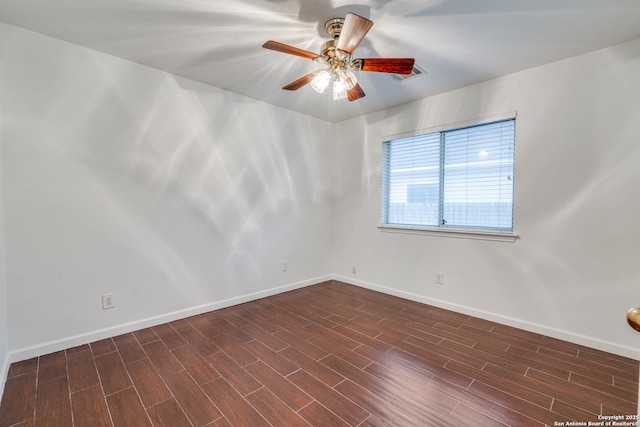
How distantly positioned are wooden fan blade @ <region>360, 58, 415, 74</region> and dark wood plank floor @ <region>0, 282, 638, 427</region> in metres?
2.05

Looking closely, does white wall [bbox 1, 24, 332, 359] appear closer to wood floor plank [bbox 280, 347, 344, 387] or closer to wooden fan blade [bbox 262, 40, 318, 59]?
wood floor plank [bbox 280, 347, 344, 387]

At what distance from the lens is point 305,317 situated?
116 inches

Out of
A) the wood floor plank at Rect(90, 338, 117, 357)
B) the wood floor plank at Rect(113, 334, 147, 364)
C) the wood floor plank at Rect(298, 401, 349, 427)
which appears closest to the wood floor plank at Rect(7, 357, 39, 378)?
the wood floor plank at Rect(90, 338, 117, 357)

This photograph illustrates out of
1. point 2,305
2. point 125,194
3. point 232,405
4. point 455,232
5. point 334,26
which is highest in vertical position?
point 334,26

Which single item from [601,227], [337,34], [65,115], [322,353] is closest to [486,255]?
[601,227]

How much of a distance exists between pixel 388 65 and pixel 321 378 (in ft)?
6.93

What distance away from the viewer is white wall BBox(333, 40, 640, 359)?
220cm

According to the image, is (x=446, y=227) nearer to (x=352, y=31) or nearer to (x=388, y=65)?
(x=388, y=65)

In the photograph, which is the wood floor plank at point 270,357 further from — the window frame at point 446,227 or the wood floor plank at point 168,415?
the window frame at point 446,227

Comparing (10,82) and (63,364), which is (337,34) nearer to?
(10,82)

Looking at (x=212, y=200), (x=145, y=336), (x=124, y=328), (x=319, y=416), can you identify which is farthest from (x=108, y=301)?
(x=319, y=416)

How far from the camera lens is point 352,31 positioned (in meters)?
1.62

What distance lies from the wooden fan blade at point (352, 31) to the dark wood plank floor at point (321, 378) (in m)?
2.13

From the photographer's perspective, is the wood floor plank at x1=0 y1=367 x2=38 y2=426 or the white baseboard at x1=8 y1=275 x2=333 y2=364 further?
the white baseboard at x1=8 y1=275 x2=333 y2=364
